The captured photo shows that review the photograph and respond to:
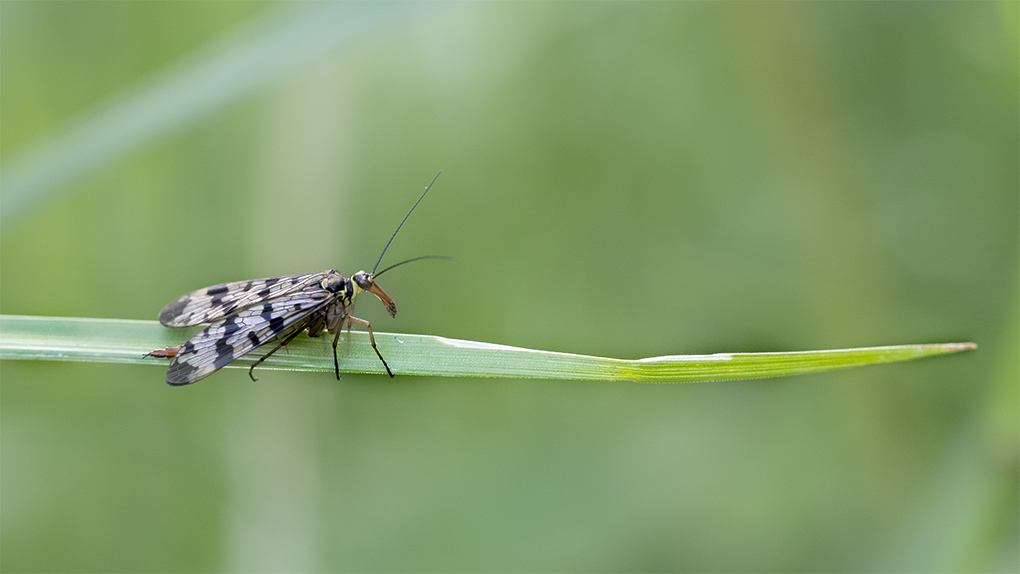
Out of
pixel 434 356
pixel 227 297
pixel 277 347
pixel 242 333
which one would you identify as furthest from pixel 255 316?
pixel 434 356

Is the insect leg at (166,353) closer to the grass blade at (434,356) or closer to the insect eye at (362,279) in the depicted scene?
the grass blade at (434,356)

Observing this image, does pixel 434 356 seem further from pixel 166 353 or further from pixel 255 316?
pixel 166 353

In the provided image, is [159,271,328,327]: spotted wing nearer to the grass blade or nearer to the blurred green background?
the grass blade

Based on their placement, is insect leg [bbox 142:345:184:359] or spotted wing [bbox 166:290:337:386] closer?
insect leg [bbox 142:345:184:359]

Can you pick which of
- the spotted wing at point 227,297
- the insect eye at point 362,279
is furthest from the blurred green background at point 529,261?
the insect eye at point 362,279

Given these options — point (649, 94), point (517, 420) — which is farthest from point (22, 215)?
point (649, 94)

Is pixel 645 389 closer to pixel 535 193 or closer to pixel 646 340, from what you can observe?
pixel 646 340

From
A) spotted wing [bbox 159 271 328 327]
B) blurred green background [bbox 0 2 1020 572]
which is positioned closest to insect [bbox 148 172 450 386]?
spotted wing [bbox 159 271 328 327]
